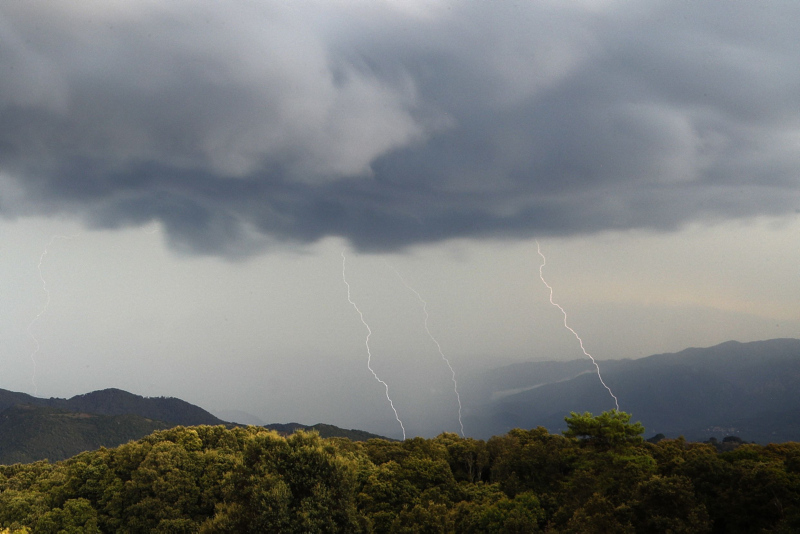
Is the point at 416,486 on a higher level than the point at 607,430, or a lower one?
lower

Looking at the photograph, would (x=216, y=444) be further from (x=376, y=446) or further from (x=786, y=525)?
(x=786, y=525)

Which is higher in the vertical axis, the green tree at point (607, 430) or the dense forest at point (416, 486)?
the green tree at point (607, 430)

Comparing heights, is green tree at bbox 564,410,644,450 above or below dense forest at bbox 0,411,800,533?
above

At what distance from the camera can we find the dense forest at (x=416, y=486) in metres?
34.7

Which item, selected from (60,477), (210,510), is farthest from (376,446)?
(60,477)

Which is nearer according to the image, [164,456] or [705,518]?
[705,518]

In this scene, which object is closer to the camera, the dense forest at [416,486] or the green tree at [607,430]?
the dense forest at [416,486]

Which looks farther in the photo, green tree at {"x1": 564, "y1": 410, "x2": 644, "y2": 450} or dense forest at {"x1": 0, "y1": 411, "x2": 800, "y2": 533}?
green tree at {"x1": 564, "y1": 410, "x2": 644, "y2": 450}

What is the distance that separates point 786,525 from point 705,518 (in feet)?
13.4

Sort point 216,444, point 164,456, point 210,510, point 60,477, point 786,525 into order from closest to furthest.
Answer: point 786,525, point 210,510, point 164,456, point 60,477, point 216,444

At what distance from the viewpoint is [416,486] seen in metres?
54.4

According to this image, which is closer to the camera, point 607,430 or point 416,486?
point 416,486

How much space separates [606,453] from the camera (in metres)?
58.2

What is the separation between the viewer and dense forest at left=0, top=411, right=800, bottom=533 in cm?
3472
